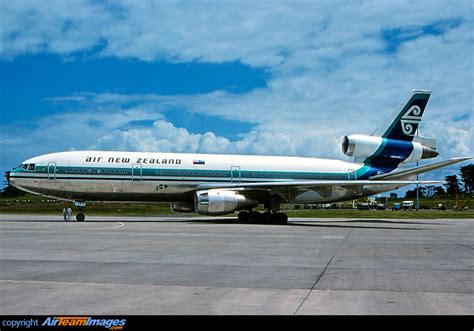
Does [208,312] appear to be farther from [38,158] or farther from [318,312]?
[38,158]

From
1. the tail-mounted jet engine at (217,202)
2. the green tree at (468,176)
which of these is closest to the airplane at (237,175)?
the tail-mounted jet engine at (217,202)

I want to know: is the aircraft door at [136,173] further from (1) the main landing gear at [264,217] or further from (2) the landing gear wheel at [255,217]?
(2) the landing gear wheel at [255,217]

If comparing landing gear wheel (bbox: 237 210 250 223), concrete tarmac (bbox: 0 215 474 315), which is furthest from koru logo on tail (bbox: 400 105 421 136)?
concrete tarmac (bbox: 0 215 474 315)

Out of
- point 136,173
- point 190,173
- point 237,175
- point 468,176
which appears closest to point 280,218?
point 237,175

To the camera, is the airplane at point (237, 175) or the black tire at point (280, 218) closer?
the airplane at point (237, 175)

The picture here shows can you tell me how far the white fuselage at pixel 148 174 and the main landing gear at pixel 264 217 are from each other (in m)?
1.15

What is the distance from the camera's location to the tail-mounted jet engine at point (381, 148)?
3544 centimetres

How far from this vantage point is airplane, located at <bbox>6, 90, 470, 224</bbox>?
30.3 metres

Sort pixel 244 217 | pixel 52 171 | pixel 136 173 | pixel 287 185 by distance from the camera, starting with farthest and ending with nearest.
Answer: pixel 244 217
pixel 287 185
pixel 136 173
pixel 52 171

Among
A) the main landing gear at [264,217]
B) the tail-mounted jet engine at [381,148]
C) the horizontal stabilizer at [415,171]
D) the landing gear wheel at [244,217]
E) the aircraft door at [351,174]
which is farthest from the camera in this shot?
the aircraft door at [351,174]

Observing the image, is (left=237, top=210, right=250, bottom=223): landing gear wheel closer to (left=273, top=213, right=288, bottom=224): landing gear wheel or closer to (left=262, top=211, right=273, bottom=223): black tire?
(left=262, top=211, right=273, bottom=223): black tire

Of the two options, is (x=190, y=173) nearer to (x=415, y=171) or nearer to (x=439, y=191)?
(x=415, y=171)

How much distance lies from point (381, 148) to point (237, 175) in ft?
32.6

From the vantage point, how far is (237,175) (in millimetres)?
33219
